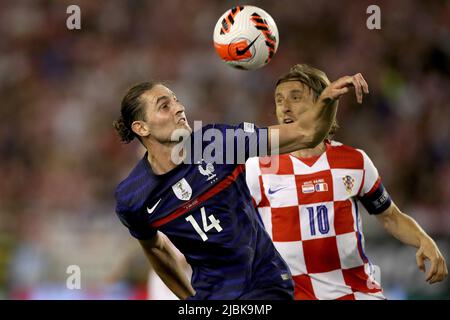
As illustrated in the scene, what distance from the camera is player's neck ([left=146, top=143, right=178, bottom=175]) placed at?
4781mm

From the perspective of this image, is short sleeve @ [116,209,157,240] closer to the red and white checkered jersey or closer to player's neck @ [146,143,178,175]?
player's neck @ [146,143,178,175]

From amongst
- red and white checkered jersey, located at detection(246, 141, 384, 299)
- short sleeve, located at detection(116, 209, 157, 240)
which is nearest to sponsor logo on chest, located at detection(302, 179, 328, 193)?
red and white checkered jersey, located at detection(246, 141, 384, 299)

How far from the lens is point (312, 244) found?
5285 millimetres

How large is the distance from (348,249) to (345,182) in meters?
0.41

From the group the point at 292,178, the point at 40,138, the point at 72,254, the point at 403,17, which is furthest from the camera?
the point at 403,17

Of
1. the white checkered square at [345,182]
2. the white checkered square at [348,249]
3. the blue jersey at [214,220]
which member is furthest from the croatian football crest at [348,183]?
the blue jersey at [214,220]

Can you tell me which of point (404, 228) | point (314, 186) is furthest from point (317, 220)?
point (404, 228)

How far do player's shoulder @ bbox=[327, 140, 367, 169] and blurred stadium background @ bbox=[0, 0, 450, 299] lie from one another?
9.57 feet

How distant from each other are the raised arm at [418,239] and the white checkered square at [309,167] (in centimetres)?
49

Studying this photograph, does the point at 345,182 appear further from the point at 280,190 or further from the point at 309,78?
the point at 309,78

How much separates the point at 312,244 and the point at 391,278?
3.10 m

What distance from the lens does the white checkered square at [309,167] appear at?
5.41 m
